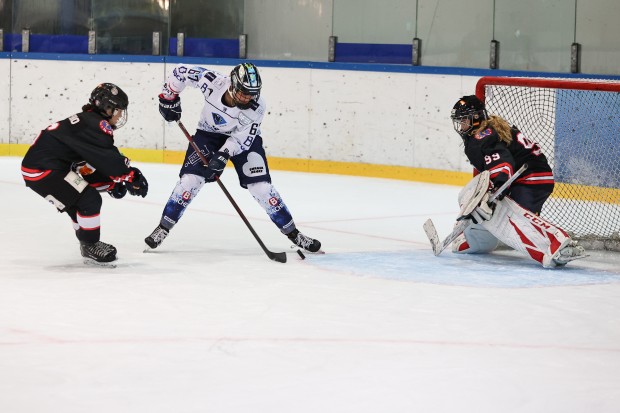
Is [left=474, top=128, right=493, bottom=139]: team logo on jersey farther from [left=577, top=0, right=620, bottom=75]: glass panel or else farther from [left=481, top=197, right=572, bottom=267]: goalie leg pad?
[left=577, top=0, right=620, bottom=75]: glass panel

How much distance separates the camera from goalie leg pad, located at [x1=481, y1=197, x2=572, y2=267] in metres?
5.17

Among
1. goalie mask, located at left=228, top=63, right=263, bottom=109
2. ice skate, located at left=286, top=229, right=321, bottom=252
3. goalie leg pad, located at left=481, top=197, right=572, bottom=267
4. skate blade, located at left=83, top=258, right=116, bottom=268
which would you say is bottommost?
skate blade, located at left=83, top=258, right=116, bottom=268

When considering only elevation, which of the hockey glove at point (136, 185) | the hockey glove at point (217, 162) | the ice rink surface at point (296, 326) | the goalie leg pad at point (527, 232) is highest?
the hockey glove at point (217, 162)

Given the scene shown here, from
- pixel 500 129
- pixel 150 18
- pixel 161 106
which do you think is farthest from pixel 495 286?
pixel 150 18

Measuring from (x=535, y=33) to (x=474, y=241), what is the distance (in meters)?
3.72

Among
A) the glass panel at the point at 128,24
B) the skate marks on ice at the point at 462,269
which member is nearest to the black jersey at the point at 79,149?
the skate marks on ice at the point at 462,269

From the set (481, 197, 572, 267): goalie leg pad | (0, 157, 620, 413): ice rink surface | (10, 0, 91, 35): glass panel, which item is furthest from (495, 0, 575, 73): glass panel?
(10, 0, 91, 35): glass panel

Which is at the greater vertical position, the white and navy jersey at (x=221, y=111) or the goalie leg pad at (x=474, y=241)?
the white and navy jersey at (x=221, y=111)

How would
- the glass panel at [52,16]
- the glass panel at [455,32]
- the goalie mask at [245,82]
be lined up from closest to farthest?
the goalie mask at [245,82] < the glass panel at [455,32] < the glass panel at [52,16]

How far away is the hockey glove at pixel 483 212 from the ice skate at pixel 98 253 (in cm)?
175

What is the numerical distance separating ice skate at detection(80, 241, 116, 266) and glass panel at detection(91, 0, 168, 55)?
576cm

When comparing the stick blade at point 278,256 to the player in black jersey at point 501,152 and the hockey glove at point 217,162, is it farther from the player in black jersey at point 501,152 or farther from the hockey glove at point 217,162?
the player in black jersey at point 501,152

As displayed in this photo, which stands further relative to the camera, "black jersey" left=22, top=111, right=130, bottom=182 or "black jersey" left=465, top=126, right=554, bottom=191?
"black jersey" left=465, top=126, right=554, bottom=191

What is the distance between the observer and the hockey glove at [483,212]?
5273 mm
